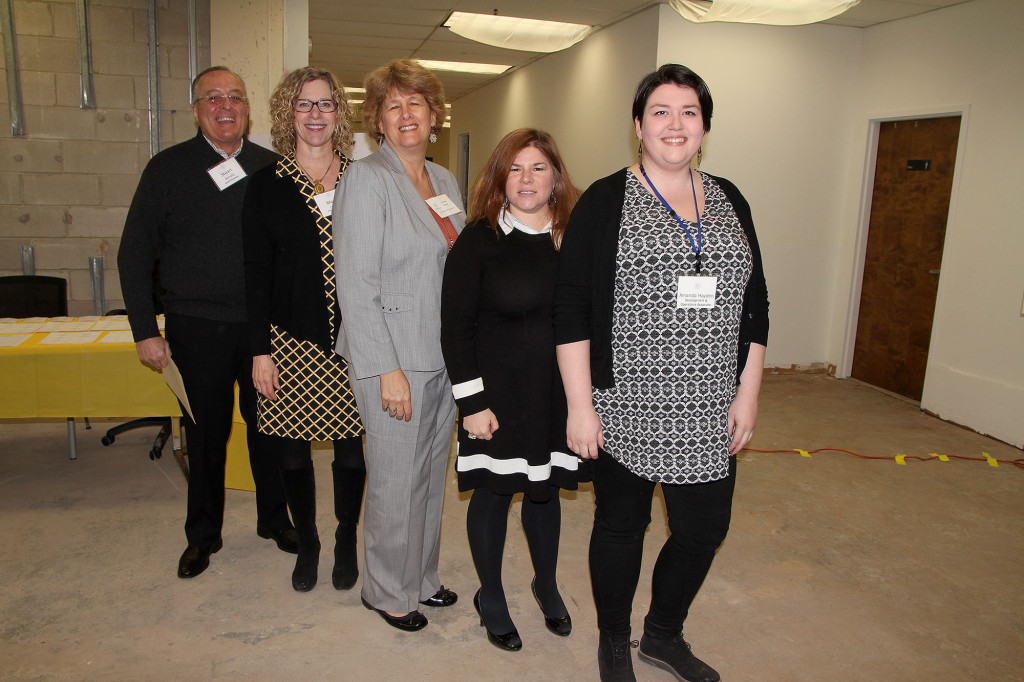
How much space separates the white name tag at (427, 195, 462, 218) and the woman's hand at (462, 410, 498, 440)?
0.57 m

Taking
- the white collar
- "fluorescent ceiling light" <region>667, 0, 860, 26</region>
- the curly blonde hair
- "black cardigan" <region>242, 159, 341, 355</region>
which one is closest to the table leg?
"black cardigan" <region>242, 159, 341, 355</region>

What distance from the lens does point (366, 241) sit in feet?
6.02

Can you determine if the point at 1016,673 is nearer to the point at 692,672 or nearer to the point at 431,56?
the point at 692,672

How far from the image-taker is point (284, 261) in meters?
2.07

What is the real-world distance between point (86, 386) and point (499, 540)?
6.87 ft

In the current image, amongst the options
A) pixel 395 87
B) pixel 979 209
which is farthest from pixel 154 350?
pixel 979 209

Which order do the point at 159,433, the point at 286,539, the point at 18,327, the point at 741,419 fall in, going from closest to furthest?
the point at 741,419 < the point at 286,539 < the point at 18,327 < the point at 159,433

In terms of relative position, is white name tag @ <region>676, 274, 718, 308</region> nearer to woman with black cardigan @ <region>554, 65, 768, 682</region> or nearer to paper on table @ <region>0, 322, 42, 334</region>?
woman with black cardigan @ <region>554, 65, 768, 682</region>

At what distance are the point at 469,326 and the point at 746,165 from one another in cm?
426

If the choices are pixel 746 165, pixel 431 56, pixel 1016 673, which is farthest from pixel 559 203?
pixel 431 56

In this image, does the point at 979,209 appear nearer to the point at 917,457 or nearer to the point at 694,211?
the point at 917,457

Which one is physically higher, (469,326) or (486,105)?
(486,105)

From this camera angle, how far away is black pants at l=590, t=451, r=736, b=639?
178 centimetres

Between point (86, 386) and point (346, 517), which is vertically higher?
point (86, 386)
